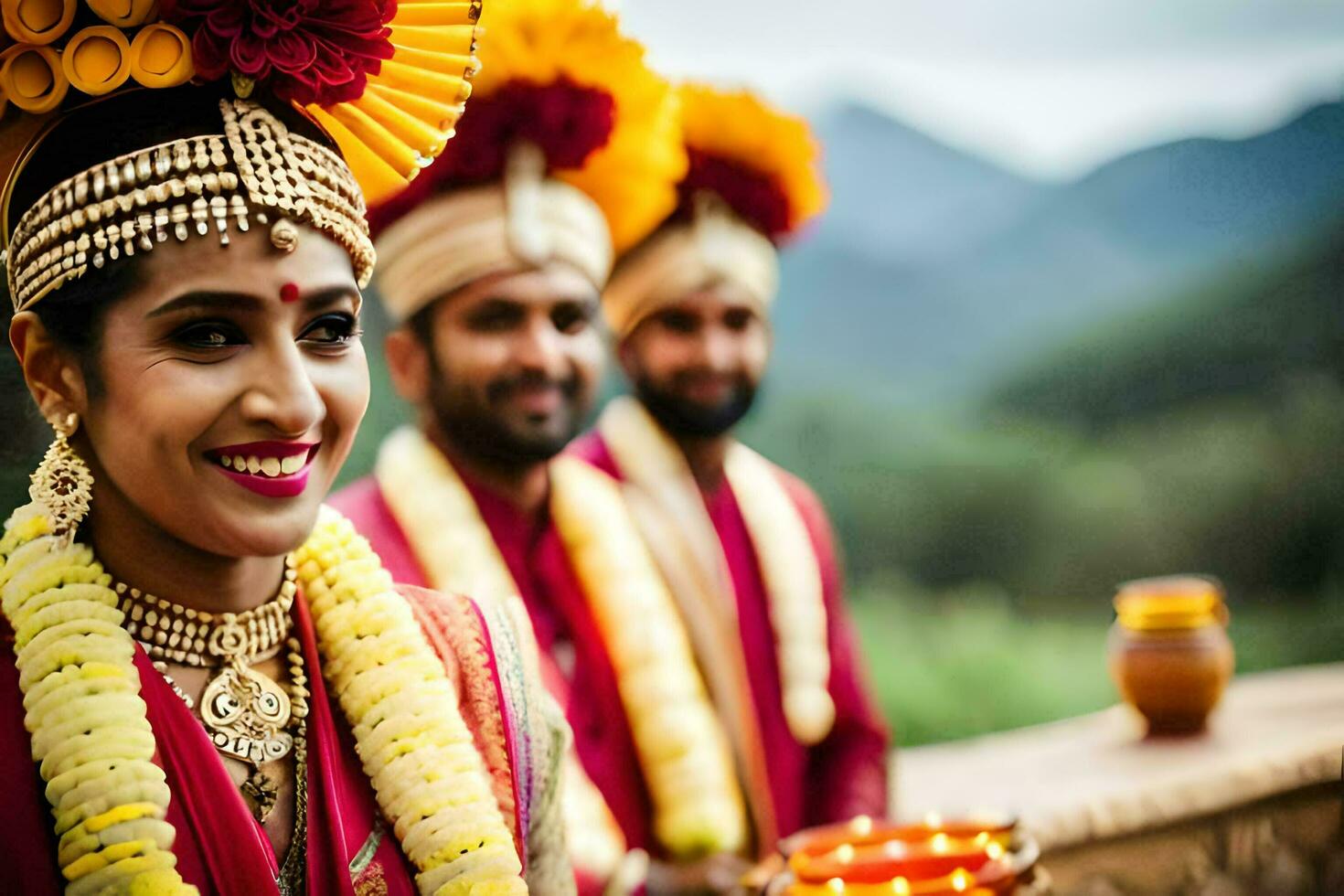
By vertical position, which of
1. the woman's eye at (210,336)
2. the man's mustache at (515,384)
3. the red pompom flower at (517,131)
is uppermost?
the red pompom flower at (517,131)

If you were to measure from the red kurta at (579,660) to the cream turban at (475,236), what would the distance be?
0.47 m

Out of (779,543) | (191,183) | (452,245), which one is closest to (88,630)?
(191,183)

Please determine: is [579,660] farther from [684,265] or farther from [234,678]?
[234,678]

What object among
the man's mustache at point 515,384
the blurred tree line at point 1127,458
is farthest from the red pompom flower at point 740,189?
the blurred tree line at point 1127,458

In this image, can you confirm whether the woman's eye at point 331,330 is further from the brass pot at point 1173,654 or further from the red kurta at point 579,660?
the brass pot at point 1173,654

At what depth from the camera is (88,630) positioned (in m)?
1.60

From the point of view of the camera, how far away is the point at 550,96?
9.22 ft

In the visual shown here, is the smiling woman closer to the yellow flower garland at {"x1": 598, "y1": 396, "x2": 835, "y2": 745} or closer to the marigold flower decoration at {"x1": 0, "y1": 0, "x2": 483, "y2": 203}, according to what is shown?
the marigold flower decoration at {"x1": 0, "y1": 0, "x2": 483, "y2": 203}

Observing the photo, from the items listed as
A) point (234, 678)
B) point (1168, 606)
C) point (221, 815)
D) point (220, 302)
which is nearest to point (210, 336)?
point (220, 302)

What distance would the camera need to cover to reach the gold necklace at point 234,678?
165cm

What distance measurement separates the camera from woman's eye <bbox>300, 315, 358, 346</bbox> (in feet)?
5.46

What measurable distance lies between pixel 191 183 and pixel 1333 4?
9.12m

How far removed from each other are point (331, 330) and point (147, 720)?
19.3 inches

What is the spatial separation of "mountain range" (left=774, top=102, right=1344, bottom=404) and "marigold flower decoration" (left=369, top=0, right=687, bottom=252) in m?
5.71
